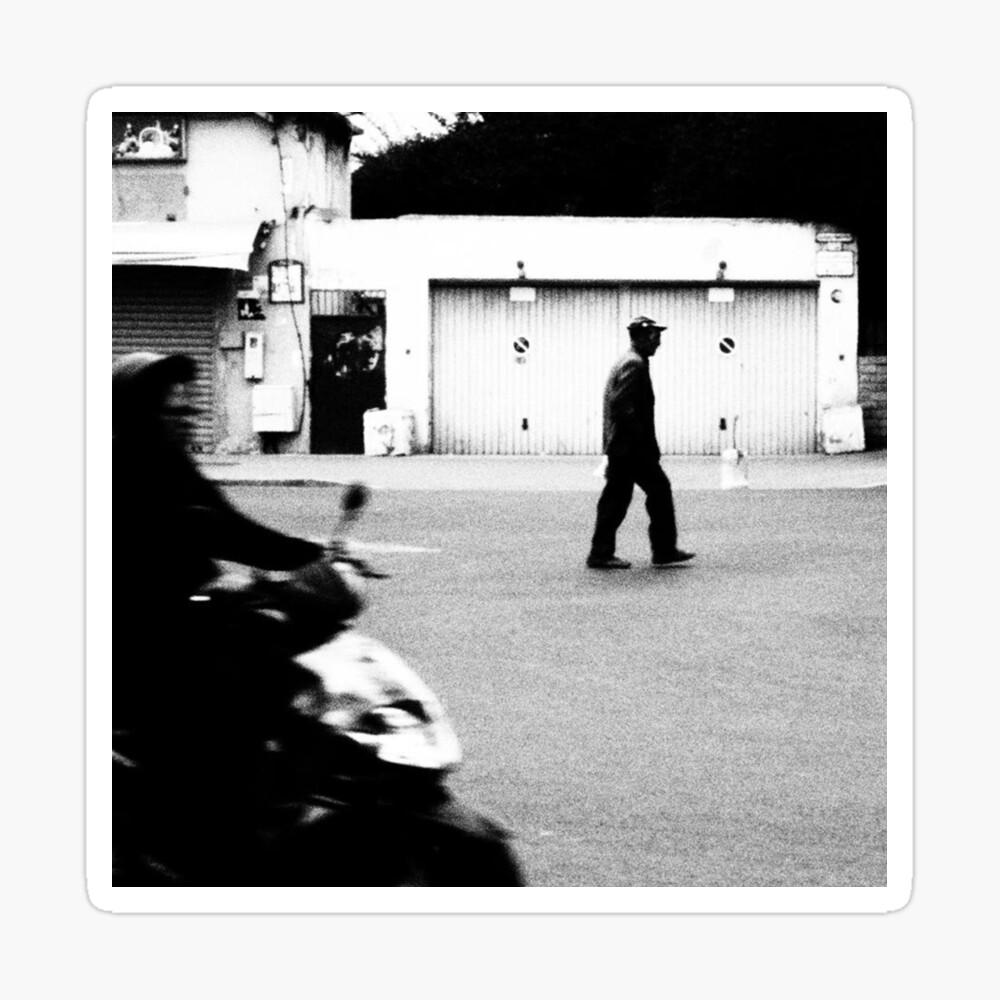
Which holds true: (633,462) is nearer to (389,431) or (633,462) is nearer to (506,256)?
(389,431)

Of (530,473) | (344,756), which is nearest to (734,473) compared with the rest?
(530,473)

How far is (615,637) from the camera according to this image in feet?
31.0

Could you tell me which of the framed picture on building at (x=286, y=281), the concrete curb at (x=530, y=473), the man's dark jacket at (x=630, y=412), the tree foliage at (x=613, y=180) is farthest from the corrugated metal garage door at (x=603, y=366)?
the man's dark jacket at (x=630, y=412)

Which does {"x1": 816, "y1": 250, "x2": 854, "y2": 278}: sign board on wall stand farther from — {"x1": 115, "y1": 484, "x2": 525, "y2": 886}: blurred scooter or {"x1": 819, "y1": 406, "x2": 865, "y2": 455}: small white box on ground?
{"x1": 115, "y1": 484, "x2": 525, "y2": 886}: blurred scooter

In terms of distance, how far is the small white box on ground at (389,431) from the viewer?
19938 millimetres

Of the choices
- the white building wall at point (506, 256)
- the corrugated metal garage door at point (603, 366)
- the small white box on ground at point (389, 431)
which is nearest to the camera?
the corrugated metal garage door at point (603, 366)

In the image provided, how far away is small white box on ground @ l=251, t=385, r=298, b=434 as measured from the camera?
12.2m

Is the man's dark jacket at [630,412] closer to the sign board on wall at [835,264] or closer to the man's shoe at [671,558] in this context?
the man's shoe at [671,558]

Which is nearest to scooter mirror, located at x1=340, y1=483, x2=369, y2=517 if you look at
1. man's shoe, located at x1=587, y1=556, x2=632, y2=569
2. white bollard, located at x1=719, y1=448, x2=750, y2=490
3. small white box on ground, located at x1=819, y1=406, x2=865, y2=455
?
small white box on ground, located at x1=819, y1=406, x2=865, y2=455

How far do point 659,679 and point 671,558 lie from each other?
375 cm

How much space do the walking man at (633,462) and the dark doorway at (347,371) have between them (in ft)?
27.9

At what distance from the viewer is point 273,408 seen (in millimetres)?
15250
